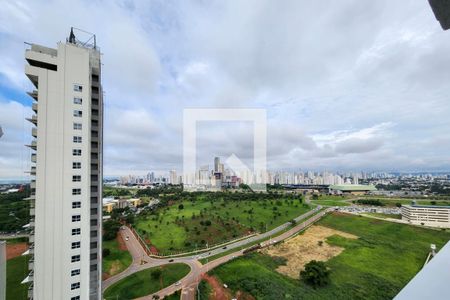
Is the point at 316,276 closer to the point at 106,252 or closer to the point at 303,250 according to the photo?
the point at 303,250

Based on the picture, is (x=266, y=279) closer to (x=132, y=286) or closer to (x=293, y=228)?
(x=132, y=286)

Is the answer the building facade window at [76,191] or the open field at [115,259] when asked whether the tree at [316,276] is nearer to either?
the open field at [115,259]

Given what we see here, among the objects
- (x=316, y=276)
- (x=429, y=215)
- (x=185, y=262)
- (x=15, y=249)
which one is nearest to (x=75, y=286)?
(x=185, y=262)

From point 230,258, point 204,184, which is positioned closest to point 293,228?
point 230,258

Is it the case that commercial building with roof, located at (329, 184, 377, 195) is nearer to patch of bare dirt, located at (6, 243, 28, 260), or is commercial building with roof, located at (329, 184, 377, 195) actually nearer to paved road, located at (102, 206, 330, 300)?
paved road, located at (102, 206, 330, 300)

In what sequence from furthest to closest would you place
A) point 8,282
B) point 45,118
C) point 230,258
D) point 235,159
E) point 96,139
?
1. point 235,159
2. point 230,258
3. point 8,282
4. point 96,139
5. point 45,118

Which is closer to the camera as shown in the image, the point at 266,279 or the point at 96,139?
the point at 96,139

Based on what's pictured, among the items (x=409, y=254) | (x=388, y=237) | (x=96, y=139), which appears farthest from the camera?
(x=388, y=237)

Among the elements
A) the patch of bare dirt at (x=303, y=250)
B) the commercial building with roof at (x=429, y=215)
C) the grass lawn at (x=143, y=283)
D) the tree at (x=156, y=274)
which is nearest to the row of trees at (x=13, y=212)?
the grass lawn at (x=143, y=283)
